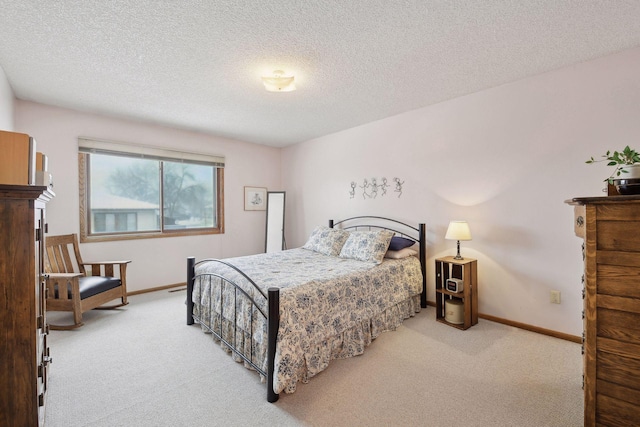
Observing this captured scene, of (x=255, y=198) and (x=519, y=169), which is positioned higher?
(x=519, y=169)

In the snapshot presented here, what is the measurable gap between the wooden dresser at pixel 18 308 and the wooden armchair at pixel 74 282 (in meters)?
2.13

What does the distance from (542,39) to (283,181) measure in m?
A: 4.56

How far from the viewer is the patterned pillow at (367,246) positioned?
132 inches

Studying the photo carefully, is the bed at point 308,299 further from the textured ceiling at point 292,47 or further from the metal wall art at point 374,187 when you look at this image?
the textured ceiling at point 292,47

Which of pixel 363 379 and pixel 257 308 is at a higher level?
pixel 257 308

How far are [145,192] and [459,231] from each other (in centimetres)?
448

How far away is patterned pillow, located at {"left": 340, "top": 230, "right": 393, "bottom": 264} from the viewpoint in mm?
3363

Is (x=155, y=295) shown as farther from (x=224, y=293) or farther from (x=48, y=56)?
(x=48, y=56)

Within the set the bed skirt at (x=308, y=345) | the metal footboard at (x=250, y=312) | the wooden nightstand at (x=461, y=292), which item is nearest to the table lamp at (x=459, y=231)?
the wooden nightstand at (x=461, y=292)

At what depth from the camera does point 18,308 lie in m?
1.22

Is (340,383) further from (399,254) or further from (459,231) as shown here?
(459,231)

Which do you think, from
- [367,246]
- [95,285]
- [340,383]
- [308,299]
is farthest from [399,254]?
[95,285]

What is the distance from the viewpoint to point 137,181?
4.37 metres

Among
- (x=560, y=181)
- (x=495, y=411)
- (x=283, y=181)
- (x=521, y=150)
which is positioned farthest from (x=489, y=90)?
(x=283, y=181)
